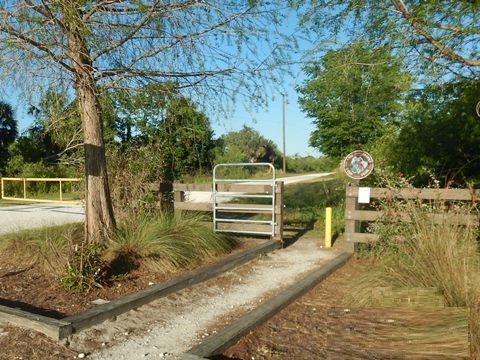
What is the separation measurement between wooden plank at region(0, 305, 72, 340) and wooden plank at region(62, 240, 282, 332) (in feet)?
0.36

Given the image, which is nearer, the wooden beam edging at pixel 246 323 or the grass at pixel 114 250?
the wooden beam edging at pixel 246 323

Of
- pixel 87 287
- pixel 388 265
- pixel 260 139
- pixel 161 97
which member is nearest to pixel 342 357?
pixel 388 265

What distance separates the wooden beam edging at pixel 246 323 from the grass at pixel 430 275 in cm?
69

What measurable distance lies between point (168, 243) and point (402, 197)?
12.6ft

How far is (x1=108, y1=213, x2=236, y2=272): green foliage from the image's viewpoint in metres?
7.13

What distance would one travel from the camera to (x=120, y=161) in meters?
9.82

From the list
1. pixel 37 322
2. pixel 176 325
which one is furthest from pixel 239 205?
pixel 37 322

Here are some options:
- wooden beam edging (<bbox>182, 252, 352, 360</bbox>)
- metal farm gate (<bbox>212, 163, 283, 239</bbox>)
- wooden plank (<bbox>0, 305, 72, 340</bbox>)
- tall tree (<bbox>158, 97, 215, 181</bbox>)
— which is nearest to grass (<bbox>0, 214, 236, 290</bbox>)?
wooden plank (<bbox>0, 305, 72, 340</bbox>)

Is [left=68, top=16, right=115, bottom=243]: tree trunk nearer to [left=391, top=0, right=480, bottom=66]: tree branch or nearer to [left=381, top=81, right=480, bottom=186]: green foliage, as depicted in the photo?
[left=391, top=0, right=480, bottom=66]: tree branch

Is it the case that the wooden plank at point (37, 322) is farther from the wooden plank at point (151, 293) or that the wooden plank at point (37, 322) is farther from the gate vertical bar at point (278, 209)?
the gate vertical bar at point (278, 209)

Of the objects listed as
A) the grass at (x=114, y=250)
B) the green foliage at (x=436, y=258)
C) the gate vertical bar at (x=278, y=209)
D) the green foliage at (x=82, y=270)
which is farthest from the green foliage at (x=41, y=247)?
the green foliage at (x=436, y=258)

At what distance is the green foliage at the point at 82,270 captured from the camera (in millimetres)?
5828

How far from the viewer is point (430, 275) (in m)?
5.18

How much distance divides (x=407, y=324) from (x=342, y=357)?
820 millimetres
